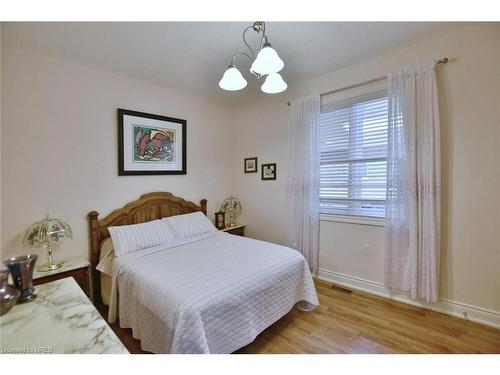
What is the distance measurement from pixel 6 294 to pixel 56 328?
0.30 m

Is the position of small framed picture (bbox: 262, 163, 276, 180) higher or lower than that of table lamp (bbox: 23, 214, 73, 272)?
higher

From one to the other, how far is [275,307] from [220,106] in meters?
2.96

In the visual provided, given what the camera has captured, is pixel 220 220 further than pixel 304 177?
Yes

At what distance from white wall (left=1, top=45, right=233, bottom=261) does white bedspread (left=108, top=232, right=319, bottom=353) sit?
85cm

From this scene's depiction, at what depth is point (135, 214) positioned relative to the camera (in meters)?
2.70

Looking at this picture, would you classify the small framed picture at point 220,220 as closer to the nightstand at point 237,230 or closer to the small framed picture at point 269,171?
the nightstand at point 237,230

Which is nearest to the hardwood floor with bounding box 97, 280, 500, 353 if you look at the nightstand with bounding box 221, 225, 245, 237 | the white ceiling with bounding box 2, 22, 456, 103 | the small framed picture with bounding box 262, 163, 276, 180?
the nightstand with bounding box 221, 225, 245, 237

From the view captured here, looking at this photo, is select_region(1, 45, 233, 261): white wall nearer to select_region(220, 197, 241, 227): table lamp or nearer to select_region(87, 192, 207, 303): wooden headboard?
select_region(87, 192, 207, 303): wooden headboard

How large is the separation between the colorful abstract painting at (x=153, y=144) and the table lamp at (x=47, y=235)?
0.99 metres

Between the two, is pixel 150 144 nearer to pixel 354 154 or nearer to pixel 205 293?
pixel 205 293

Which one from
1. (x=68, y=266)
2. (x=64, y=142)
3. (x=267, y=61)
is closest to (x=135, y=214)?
(x=68, y=266)

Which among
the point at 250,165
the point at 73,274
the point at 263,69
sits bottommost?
the point at 73,274

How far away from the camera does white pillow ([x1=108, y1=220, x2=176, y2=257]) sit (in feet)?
7.21

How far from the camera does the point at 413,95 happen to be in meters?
2.12
